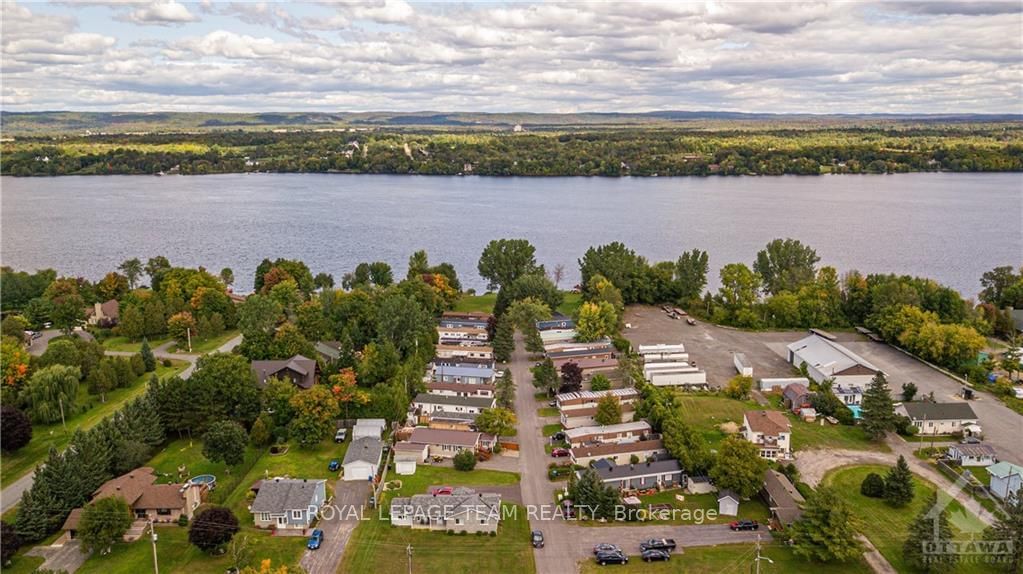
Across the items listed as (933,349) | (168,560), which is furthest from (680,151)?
(168,560)

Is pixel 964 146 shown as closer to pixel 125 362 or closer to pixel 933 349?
pixel 933 349

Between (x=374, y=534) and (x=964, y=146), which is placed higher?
(x=964, y=146)

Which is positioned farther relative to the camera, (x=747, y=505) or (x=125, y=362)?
(x=125, y=362)

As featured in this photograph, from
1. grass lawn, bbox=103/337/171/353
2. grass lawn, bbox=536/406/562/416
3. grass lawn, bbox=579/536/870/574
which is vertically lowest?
grass lawn, bbox=103/337/171/353

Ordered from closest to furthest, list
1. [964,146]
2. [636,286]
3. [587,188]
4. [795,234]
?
[636,286], [795,234], [587,188], [964,146]

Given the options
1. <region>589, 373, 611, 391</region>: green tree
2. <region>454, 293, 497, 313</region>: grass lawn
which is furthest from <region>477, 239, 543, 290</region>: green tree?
<region>589, 373, 611, 391</region>: green tree

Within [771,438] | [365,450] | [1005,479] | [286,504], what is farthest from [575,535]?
[1005,479]

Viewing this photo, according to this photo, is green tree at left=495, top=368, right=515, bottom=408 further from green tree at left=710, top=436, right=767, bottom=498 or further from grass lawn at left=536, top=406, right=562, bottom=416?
green tree at left=710, top=436, right=767, bottom=498
